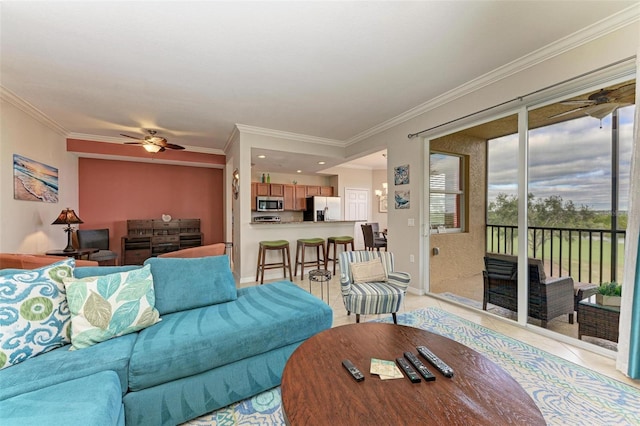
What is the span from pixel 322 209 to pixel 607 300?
589cm

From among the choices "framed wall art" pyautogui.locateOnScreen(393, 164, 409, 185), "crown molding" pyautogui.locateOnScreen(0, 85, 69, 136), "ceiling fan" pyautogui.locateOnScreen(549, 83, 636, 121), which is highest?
"crown molding" pyautogui.locateOnScreen(0, 85, 69, 136)

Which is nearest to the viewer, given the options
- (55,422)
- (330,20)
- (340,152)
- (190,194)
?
(55,422)

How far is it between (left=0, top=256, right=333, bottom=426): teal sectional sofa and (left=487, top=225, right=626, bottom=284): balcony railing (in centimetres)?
→ 252

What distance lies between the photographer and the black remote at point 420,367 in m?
1.10

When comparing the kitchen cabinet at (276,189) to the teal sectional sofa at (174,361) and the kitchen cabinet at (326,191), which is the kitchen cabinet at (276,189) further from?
the teal sectional sofa at (174,361)

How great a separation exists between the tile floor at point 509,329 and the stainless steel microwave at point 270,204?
3.43 meters

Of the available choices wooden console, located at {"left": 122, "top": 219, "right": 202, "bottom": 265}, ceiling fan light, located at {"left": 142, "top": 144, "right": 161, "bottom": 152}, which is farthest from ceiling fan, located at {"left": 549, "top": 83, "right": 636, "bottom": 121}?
wooden console, located at {"left": 122, "top": 219, "right": 202, "bottom": 265}

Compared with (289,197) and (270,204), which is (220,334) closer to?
(270,204)

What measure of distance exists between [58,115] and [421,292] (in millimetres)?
5984

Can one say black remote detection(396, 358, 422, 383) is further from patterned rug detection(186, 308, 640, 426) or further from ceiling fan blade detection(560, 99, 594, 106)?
ceiling fan blade detection(560, 99, 594, 106)

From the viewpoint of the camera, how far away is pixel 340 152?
5.30m

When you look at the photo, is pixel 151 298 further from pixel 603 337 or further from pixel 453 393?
pixel 603 337

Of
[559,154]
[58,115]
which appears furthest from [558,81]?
[58,115]

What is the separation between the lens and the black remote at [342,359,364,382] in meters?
1.10
